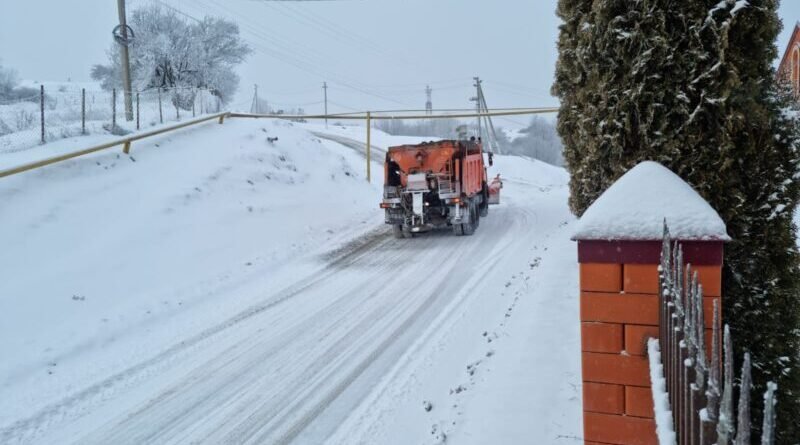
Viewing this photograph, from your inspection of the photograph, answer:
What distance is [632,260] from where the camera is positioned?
8.62ft

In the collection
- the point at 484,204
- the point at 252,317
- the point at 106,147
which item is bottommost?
the point at 252,317

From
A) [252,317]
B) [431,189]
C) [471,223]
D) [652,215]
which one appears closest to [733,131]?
[652,215]

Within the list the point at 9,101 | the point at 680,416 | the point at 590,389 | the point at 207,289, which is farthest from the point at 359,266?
the point at 9,101

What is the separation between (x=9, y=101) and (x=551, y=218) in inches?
939

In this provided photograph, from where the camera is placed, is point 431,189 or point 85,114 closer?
point 431,189

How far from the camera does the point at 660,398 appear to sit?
7.30 feet

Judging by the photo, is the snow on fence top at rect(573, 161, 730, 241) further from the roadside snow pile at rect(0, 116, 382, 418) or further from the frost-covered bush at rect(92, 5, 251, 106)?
the frost-covered bush at rect(92, 5, 251, 106)

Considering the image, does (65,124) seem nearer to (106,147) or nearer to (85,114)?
(85,114)

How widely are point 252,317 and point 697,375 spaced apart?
803cm

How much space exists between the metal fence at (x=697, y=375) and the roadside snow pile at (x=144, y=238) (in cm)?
675

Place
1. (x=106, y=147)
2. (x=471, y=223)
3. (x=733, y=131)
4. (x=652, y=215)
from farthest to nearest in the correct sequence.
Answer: (x=471, y=223) → (x=106, y=147) → (x=733, y=131) → (x=652, y=215)

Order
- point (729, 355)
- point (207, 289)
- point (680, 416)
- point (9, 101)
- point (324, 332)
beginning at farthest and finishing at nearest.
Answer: point (9, 101) < point (207, 289) < point (324, 332) < point (680, 416) < point (729, 355)

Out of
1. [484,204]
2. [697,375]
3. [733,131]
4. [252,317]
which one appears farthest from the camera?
[484,204]

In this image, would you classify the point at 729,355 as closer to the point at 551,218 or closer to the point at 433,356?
the point at 433,356
